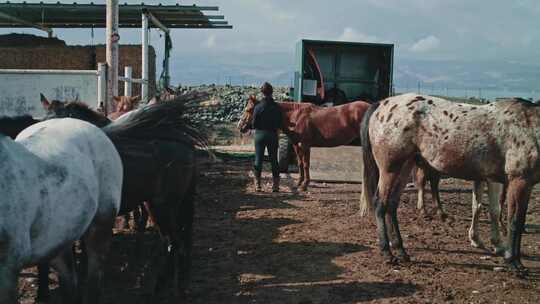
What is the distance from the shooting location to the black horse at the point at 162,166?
13.3 feet

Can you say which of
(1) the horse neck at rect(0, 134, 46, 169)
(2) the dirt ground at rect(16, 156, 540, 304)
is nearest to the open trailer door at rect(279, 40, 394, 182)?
(2) the dirt ground at rect(16, 156, 540, 304)

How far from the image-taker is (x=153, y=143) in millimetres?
4285

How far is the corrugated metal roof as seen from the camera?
13359 mm

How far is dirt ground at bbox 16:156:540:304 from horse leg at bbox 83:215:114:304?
1.08 metres

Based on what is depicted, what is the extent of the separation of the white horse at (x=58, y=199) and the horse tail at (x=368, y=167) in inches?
129

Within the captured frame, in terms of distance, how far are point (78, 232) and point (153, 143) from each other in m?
1.38

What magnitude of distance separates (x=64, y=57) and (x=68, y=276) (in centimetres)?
1214

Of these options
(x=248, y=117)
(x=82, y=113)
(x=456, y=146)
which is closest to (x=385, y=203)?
(x=456, y=146)

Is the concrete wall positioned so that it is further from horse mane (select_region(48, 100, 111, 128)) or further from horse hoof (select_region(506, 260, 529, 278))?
horse hoof (select_region(506, 260, 529, 278))

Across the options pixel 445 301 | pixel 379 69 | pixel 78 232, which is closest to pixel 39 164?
pixel 78 232

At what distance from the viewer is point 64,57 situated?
14.7m

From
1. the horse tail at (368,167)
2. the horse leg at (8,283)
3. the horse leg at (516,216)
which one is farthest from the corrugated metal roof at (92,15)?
the horse leg at (8,283)

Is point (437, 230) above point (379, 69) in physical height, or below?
below

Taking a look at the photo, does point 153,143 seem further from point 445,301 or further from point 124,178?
point 445,301
